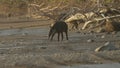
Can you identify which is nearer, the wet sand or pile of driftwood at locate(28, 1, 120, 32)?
the wet sand

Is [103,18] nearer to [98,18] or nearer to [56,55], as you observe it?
[98,18]

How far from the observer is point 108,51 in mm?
12680

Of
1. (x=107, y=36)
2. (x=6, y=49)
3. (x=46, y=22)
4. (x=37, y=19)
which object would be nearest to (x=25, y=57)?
(x=6, y=49)

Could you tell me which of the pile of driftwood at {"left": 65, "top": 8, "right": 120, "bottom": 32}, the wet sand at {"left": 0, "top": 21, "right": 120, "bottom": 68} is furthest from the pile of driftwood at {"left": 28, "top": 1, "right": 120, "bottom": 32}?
the wet sand at {"left": 0, "top": 21, "right": 120, "bottom": 68}

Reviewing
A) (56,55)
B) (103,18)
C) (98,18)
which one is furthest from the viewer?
(98,18)

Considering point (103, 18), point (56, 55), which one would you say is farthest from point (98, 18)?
point (56, 55)

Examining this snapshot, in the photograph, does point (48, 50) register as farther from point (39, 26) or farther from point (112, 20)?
point (39, 26)

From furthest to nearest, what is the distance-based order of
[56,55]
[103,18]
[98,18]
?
1. [98,18]
2. [103,18]
3. [56,55]

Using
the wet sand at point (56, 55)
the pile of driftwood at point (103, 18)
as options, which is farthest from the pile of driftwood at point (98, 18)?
the wet sand at point (56, 55)

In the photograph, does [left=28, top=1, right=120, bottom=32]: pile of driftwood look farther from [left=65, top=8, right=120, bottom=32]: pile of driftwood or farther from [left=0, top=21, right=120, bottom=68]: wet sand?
[left=0, top=21, right=120, bottom=68]: wet sand

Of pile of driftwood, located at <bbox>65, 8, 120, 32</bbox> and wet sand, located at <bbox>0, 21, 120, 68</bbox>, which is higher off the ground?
pile of driftwood, located at <bbox>65, 8, 120, 32</bbox>

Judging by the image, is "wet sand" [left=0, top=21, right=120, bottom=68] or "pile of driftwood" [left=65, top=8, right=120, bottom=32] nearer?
"wet sand" [left=0, top=21, right=120, bottom=68]

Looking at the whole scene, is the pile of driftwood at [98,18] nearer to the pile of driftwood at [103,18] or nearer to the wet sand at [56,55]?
the pile of driftwood at [103,18]

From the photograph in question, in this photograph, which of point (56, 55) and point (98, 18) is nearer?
point (56, 55)
